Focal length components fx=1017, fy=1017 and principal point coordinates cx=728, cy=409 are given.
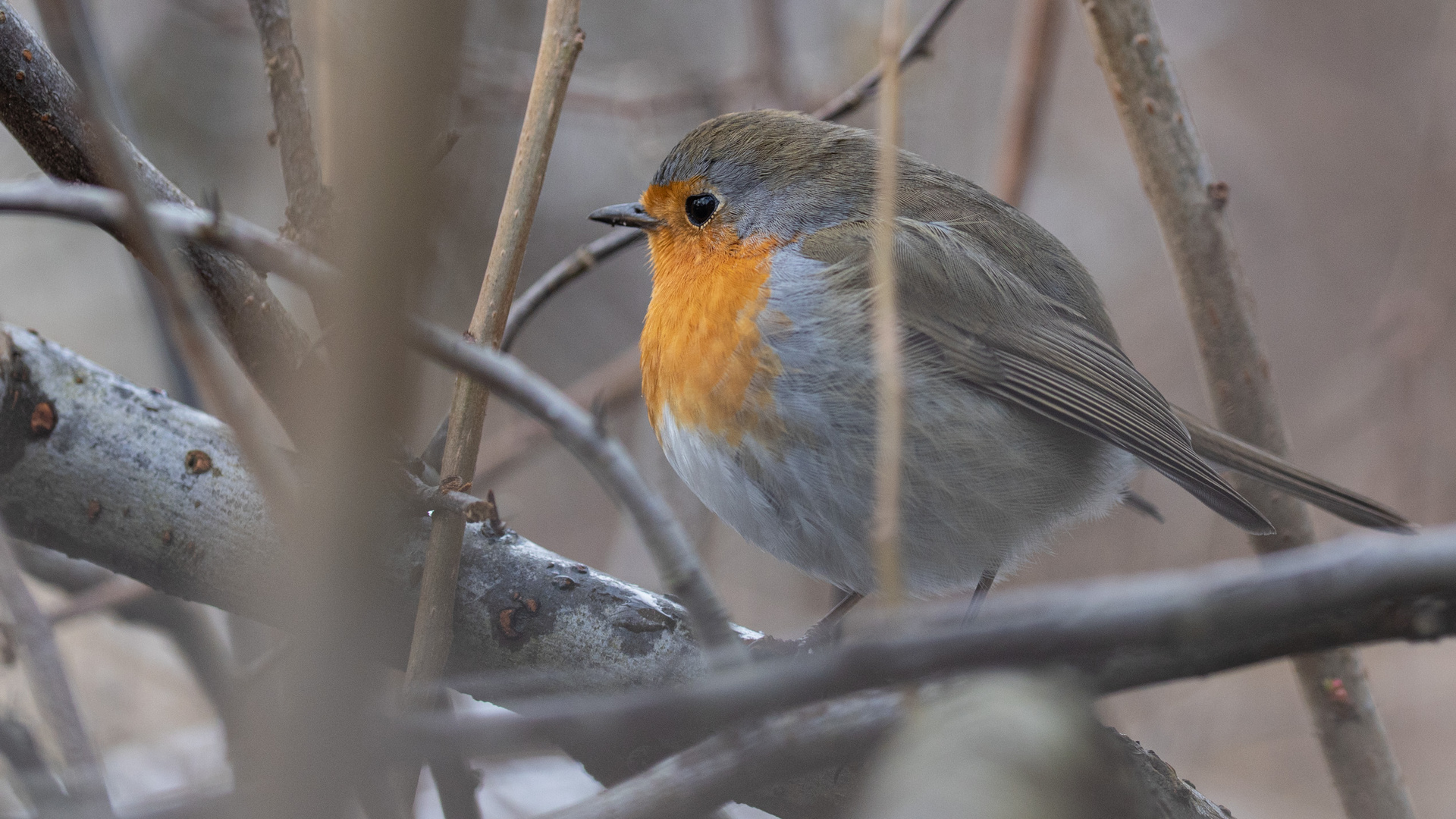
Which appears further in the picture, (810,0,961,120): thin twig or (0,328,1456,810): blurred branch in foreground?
(810,0,961,120): thin twig

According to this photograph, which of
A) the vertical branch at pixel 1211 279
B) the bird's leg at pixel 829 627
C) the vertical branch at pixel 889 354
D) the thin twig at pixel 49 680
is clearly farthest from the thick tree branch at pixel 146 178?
the vertical branch at pixel 1211 279

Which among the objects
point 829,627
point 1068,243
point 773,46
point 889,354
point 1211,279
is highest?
point 1068,243

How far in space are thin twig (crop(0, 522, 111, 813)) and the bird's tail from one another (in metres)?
2.00

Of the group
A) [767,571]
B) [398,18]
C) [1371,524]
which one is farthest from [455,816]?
[767,571]

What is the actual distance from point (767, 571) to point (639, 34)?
382cm

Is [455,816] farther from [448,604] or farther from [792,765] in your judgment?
[792,765]

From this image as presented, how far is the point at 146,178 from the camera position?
141cm

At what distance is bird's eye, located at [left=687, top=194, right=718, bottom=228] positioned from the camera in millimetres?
2205

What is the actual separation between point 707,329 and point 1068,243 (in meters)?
4.13

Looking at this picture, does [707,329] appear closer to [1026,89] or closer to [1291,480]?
[1291,480]

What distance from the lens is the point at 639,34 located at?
6.58m

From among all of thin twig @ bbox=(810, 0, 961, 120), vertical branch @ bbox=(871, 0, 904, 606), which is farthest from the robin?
vertical branch @ bbox=(871, 0, 904, 606)

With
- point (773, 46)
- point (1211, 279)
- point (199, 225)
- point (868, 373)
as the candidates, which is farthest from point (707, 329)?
point (773, 46)

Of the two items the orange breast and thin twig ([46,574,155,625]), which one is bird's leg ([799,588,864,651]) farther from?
thin twig ([46,574,155,625])
